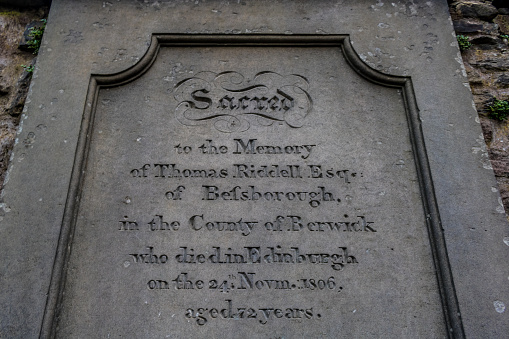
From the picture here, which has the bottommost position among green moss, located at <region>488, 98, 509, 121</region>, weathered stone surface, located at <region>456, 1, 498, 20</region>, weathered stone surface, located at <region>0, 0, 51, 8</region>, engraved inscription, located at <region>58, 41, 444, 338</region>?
engraved inscription, located at <region>58, 41, 444, 338</region>

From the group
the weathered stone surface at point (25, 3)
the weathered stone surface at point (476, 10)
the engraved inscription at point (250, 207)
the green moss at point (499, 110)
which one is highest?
the weathered stone surface at point (25, 3)

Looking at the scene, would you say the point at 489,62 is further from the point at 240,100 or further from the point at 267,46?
the point at 240,100

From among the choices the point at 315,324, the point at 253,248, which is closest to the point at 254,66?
the point at 253,248

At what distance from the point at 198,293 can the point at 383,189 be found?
1.35 m

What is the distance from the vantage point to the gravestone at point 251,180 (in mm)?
2330

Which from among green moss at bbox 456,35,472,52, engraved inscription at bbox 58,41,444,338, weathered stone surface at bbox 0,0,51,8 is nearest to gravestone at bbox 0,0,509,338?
engraved inscription at bbox 58,41,444,338

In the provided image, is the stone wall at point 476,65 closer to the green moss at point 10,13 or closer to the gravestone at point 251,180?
the green moss at point 10,13

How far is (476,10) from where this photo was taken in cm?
348

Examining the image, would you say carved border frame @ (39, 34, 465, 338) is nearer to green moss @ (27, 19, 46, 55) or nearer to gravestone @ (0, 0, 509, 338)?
gravestone @ (0, 0, 509, 338)

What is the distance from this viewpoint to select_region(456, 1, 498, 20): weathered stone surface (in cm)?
347

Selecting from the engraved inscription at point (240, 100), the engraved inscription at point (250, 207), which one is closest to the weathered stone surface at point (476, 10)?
the engraved inscription at point (250, 207)

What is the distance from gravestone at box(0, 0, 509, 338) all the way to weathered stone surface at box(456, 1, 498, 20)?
354 millimetres

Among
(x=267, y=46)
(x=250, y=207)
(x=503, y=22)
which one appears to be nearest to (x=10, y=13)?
(x=267, y=46)

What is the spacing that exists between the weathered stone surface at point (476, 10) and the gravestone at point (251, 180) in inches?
14.0
